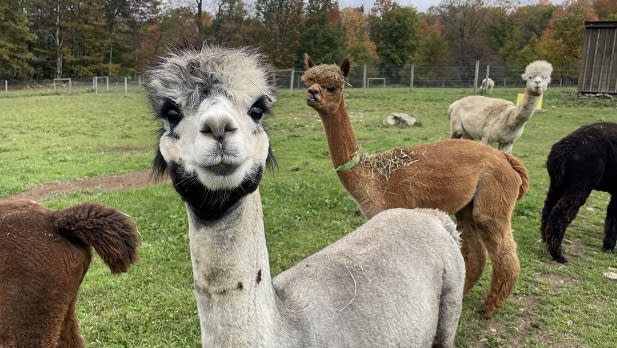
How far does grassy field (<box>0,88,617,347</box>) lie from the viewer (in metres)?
3.87

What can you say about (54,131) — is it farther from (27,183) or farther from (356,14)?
(356,14)

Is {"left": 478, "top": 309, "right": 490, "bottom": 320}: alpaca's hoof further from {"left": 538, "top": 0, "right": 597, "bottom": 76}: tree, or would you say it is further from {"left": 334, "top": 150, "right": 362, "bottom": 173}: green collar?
{"left": 538, "top": 0, "right": 597, "bottom": 76}: tree

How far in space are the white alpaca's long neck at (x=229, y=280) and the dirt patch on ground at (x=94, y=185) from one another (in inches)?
251

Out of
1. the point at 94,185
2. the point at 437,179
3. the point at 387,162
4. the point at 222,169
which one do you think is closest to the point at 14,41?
the point at 94,185

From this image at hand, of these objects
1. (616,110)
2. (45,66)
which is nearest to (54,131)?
(616,110)

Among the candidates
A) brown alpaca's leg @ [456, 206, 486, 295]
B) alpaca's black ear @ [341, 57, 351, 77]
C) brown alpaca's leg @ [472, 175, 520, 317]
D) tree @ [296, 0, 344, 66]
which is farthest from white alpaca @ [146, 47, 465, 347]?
tree @ [296, 0, 344, 66]

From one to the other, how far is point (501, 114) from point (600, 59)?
1625 centimetres

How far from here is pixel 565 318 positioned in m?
4.15

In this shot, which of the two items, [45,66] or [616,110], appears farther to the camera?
[45,66]

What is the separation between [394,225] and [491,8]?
5631 cm

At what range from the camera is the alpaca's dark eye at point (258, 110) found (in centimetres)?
170

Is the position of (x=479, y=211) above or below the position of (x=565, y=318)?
above

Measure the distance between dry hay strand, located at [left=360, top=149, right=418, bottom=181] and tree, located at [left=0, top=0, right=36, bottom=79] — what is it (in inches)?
1655

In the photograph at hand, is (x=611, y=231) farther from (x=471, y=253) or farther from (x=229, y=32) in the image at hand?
(x=229, y=32)
